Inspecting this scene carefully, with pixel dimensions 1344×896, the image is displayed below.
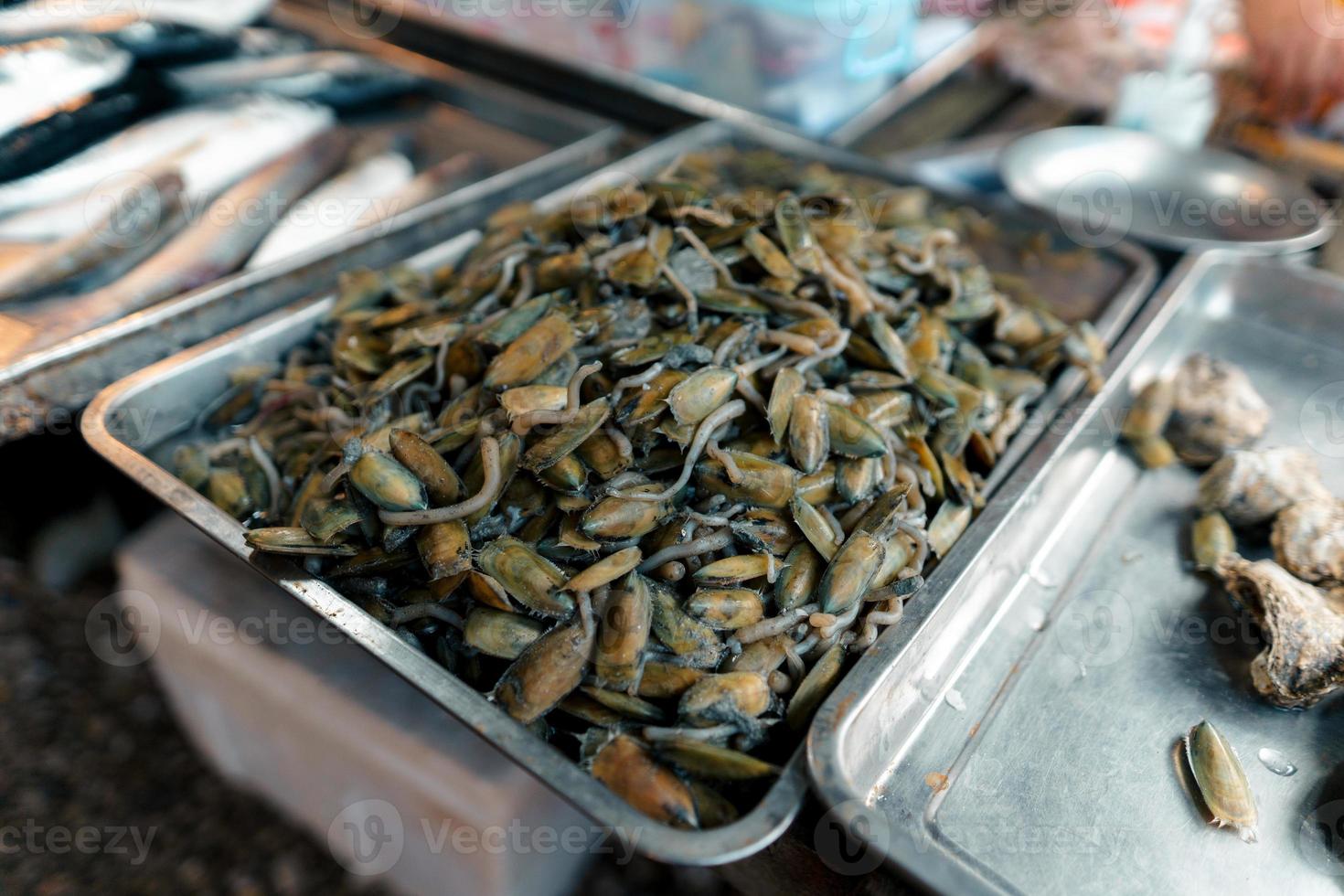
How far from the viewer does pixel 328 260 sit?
5.34ft

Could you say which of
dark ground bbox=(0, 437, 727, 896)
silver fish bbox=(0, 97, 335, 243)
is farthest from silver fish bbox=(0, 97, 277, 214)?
dark ground bbox=(0, 437, 727, 896)

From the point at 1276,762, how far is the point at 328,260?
5.51 ft

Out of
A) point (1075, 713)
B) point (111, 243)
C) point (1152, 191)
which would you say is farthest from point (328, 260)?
point (1152, 191)

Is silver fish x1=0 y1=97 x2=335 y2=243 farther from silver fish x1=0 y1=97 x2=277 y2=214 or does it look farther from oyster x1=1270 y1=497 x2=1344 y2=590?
oyster x1=1270 y1=497 x2=1344 y2=590

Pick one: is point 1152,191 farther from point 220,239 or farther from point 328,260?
point 220,239

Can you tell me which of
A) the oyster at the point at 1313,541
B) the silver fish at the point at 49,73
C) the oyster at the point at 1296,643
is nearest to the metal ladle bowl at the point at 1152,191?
the oyster at the point at 1313,541

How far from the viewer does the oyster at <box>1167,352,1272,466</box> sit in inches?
53.3

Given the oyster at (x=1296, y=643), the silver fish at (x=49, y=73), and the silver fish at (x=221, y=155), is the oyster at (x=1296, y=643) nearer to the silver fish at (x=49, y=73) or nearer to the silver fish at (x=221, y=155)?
the silver fish at (x=221, y=155)

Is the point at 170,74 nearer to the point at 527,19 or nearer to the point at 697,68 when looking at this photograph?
the point at 527,19

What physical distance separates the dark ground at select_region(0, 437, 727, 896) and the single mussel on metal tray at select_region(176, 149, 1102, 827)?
2.12ft

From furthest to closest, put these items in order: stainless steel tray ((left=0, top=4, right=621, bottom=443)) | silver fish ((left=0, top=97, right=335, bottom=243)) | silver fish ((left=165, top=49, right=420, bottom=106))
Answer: silver fish ((left=165, top=49, right=420, bottom=106)), silver fish ((left=0, top=97, right=335, bottom=243)), stainless steel tray ((left=0, top=4, right=621, bottom=443))

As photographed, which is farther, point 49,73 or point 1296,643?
point 49,73

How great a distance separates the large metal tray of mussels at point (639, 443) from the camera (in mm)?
888

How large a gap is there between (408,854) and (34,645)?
4.05ft
